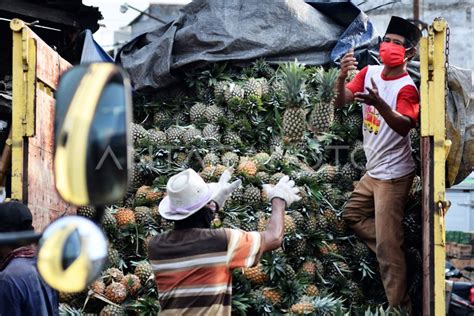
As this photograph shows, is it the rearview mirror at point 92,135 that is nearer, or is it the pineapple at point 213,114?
the rearview mirror at point 92,135

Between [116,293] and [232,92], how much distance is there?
2.41m

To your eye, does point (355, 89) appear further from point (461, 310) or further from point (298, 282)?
point (461, 310)

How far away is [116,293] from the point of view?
6.15 meters

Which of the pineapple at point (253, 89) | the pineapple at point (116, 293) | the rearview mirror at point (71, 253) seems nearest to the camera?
the rearview mirror at point (71, 253)

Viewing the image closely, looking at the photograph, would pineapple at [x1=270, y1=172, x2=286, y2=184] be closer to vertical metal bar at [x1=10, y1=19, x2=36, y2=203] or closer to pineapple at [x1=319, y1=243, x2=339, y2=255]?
pineapple at [x1=319, y1=243, x2=339, y2=255]

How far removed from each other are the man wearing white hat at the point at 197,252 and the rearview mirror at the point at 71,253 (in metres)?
2.30

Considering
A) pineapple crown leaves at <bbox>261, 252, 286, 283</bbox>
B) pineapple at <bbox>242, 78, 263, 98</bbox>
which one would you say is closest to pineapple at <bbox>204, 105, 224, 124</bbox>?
pineapple at <bbox>242, 78, 263, 98</bbox>

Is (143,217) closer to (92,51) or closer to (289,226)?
(289,226)

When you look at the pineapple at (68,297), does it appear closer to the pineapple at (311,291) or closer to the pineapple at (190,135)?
the pineapple at (311,291)

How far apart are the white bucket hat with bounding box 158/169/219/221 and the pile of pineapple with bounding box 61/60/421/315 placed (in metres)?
1.34

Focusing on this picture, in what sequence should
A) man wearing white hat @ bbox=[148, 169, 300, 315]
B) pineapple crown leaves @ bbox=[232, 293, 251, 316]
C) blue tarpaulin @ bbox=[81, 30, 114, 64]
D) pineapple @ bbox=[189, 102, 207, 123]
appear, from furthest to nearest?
blue tarpaulin @ bbox=[81, 30, 114, 64], pineapple @ bbox=[189, 102, 207, 123], pineapple crown leaves @ bbox=[232, 293, 251, 316], man wearing white hat @ bbox=[148, 169, 300, 315]

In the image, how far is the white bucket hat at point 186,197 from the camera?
15.8 ft

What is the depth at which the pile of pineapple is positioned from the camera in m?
6.18

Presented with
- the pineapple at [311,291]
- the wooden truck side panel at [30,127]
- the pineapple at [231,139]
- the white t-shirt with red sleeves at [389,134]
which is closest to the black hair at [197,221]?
the wooden truck side panel at [30,127]
